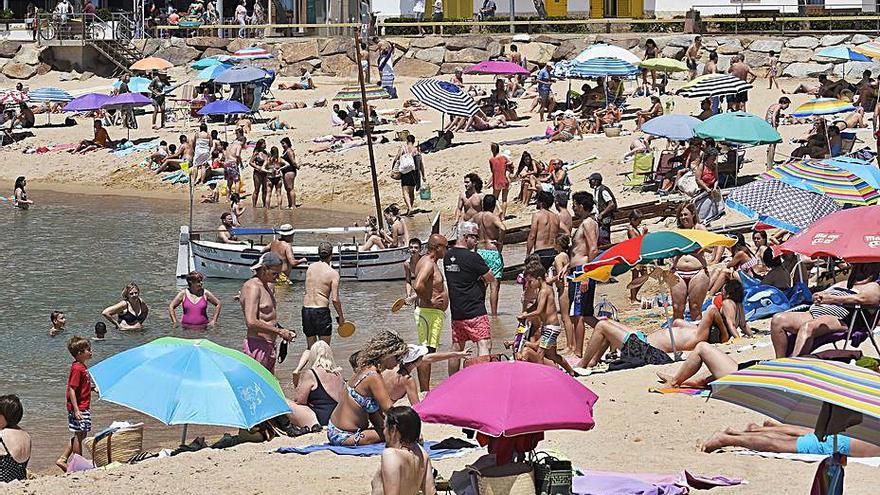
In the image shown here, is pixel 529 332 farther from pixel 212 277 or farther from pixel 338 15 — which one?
pixel 338 15

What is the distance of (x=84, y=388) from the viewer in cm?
1071

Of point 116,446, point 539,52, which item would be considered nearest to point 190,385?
point 116,446

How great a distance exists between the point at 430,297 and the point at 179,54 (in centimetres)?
2841

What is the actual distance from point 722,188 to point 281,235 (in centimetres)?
754

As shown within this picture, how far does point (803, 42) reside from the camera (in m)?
33.3

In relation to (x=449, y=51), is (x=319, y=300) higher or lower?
lower

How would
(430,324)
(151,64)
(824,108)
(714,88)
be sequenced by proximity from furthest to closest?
(151,64), (714,88), (824,108), (430,324)

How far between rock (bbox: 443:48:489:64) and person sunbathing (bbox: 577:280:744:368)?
23827mm

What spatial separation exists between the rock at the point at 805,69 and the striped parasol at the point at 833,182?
1761 cm

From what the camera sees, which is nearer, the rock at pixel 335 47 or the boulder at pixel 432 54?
the boulder at pixel 432 54

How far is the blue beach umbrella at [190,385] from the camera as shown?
30.0 feet

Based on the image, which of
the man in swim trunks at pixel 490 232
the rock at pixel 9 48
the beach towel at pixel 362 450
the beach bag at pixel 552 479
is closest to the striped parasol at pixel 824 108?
the man in swim trunks at pixel 490 232

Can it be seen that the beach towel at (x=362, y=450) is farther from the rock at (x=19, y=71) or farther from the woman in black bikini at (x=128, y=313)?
the rock at (x=19, y=71)

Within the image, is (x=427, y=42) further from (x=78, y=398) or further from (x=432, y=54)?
(x=78, y=398)
